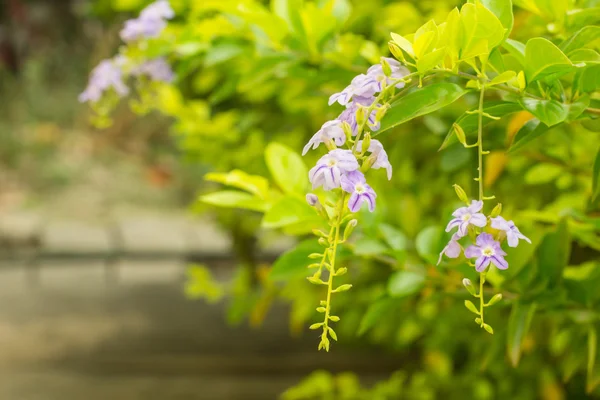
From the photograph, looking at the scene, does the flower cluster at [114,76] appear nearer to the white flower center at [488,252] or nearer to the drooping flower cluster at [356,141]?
the drooping flower cluster at [356,141]

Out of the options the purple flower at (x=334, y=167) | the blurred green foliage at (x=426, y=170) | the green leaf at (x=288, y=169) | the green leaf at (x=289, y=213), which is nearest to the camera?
the purple flower at (x=334, y=167)

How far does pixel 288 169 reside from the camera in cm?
111

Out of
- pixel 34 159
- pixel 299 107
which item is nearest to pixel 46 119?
pixel 34 159

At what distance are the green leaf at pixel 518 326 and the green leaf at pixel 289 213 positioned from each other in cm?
31

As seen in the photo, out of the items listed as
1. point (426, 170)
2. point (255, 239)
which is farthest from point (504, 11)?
point (255, 239)

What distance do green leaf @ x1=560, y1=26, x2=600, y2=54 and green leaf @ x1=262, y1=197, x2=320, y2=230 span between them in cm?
37

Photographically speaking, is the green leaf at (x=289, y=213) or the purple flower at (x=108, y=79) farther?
the purple flower at (x=108, y=79)

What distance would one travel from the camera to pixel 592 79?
77 centimetres

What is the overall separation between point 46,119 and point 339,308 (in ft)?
15.6

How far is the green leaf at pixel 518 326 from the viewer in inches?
40.9

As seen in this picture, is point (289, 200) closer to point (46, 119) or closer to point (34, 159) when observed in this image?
point (34, 159)

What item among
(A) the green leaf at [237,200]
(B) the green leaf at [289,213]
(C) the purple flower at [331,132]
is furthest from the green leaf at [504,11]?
(A) the green leaf at [237,200]

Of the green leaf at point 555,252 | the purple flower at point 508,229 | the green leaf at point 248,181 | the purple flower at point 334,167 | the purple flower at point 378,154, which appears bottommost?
the purple flower at point 508,229

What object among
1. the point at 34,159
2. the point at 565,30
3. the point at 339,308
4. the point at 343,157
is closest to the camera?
the point at 343,157
